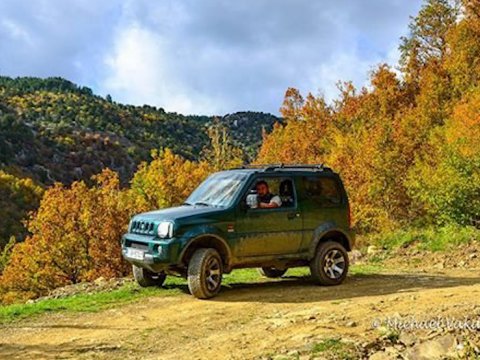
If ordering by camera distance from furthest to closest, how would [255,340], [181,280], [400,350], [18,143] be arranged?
[18,143] < [181,280] < [255,340] < [400,350]

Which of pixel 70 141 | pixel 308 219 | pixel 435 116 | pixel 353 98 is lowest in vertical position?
pixel 308 219

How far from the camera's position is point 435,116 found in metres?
33.9

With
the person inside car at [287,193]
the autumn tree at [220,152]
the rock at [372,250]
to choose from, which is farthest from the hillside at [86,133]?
the person inside car at [287,193]

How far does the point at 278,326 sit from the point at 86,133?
3851 inches

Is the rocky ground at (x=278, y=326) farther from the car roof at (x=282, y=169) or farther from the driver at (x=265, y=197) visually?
the car roof at (x=282, y=169)

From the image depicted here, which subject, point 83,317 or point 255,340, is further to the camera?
point 83,317

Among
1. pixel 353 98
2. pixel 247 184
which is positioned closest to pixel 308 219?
pixel 247 184

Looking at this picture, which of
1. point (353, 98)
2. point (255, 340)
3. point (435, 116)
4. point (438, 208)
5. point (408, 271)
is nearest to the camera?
point (255, 340)

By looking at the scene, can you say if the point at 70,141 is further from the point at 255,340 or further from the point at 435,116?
the point at 255,340

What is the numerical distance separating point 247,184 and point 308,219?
151cm

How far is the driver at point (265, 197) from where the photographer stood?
1081 cm

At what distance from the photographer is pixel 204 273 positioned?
382 inches

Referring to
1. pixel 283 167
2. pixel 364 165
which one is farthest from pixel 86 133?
pixel 283 167

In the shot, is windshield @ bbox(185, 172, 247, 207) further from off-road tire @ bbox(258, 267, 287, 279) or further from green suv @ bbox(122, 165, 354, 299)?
off-road tire @ bbox(258, 267, 287, 279)
